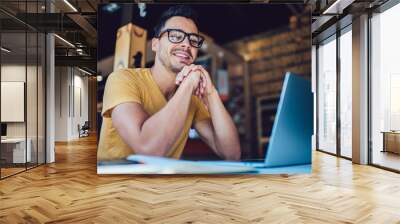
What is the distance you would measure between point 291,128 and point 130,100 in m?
2.57

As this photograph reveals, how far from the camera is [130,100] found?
5.89 meters

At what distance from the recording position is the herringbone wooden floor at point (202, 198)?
3848mm

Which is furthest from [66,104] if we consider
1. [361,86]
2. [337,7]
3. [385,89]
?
[385,89]

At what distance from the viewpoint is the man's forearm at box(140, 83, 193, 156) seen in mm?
5953

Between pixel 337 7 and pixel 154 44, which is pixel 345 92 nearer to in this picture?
pixel 337 7

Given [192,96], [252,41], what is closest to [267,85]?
[252,41]

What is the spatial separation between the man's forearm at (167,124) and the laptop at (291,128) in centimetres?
27

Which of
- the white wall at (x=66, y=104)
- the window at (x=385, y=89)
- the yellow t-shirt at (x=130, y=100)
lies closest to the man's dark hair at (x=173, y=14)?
the yellow t-shirt at (x=130, y=100)

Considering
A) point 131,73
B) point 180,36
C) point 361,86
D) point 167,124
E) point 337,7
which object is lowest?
point 167,124

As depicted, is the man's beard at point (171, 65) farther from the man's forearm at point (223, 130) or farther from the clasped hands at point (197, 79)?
the man's forearm at point (223, 130)

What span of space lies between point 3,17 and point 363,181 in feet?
20.3

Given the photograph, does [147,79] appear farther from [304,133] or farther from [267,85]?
[304,133]

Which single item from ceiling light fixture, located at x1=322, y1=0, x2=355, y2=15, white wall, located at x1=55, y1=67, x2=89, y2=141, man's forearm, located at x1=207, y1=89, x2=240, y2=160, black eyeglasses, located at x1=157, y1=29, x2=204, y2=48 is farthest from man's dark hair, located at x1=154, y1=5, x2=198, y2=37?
white wall, located at x1=55, y1=67, x2=89, y2=141

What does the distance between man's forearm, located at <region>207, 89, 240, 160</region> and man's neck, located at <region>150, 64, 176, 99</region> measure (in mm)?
613
